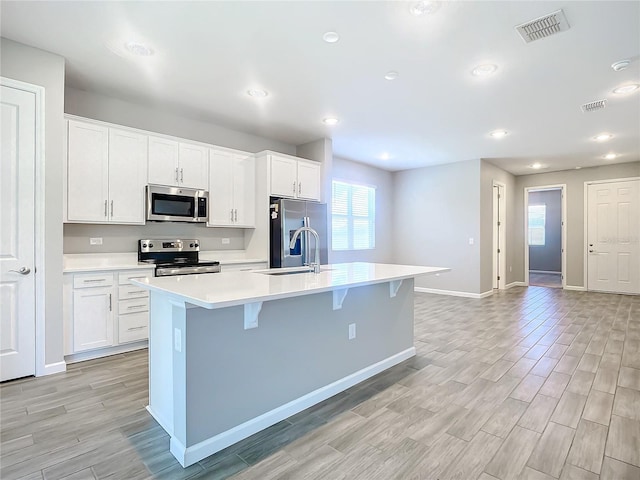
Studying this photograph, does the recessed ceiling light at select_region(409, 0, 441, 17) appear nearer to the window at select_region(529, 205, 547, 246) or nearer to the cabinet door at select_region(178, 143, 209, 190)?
the cabinet door at select_region(178, 143, 209, 190)

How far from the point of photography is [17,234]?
A: 2758 millimetres

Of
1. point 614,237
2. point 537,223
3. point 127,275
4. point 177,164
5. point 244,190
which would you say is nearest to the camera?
point 127,275

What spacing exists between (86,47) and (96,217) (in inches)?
60.4

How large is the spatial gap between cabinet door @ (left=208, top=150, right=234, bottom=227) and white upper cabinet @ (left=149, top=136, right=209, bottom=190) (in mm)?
114

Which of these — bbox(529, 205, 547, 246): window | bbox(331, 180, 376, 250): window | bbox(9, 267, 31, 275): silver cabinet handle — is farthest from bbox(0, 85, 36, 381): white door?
bbox(529, 205, 547, 246): window

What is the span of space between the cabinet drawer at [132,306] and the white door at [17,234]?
2.31ft

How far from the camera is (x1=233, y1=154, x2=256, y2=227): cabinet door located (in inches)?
182

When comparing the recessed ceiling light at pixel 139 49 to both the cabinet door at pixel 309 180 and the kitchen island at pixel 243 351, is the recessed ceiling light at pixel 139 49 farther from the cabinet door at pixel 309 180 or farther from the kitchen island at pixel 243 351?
the cabinet door at pixel 309 180

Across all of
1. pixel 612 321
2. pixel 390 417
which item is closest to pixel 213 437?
pixel 390 417

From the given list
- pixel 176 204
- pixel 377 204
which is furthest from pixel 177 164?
pixel 377 204

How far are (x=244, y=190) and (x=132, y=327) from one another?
2.19 meters

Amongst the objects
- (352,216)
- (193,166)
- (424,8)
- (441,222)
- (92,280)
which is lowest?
(92,280)

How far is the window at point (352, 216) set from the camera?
6547 mm

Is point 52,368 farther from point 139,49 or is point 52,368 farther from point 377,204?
point 377,204
